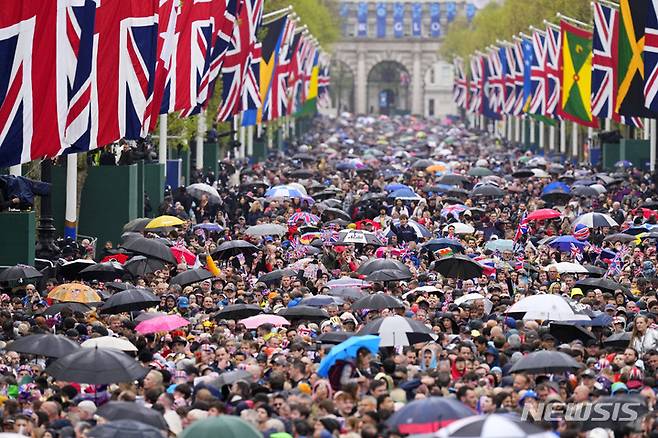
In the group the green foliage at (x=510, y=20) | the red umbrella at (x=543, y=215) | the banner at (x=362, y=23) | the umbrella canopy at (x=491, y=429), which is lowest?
the red umbrella at (x=543, y=215)

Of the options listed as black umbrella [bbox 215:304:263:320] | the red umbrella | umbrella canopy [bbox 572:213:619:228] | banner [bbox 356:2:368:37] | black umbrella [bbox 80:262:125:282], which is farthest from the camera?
banner [bbox 356:2:368:37]

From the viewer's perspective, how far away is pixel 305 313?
962 inches

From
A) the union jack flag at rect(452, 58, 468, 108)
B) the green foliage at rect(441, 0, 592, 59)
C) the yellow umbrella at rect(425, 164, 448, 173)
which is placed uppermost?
the green foliage at rect(441, 0, 592, 59)

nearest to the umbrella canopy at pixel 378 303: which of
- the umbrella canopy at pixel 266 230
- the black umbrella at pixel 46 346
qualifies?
the black umbrella at pixel 46 346

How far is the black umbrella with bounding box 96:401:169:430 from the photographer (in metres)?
16.6

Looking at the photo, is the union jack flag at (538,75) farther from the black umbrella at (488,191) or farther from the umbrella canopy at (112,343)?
the umbrella canopy at (112,343)

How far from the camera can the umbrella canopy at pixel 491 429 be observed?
1338 cm

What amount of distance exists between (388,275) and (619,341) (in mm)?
6186

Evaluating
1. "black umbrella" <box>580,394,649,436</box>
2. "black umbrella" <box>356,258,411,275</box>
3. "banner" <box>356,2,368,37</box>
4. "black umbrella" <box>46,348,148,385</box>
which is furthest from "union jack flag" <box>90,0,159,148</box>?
"banner" <box>356,2,368,37</box>

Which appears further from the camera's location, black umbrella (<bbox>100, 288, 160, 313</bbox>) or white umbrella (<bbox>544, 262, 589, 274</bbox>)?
white umbrella (<bbox>544, 262, 589, 274</bbox>)

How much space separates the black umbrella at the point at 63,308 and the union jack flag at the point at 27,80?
1880mm

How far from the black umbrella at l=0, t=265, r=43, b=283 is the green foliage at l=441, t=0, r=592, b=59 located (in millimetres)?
50595

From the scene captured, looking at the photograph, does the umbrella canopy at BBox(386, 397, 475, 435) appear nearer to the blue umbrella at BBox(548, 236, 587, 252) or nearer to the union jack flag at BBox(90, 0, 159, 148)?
the union jack flag at BBox(90, 0, 159, 148)

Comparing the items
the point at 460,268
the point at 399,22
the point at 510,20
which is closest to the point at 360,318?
the point at 460,268
